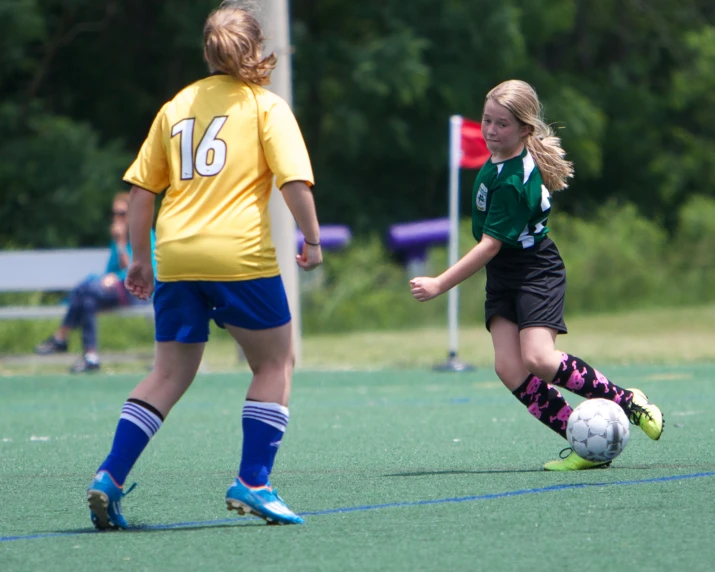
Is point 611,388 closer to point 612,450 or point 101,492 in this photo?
point 612,450

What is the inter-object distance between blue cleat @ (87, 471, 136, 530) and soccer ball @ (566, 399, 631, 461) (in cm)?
213

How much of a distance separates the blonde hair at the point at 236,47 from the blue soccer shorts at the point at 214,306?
705mm

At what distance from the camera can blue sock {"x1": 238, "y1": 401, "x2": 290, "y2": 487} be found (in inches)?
177

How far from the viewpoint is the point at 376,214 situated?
29.6m

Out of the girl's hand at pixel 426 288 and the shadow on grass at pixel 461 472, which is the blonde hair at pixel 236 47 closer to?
the girl's hand at pixel 426 288

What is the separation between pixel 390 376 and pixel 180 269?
7332mm

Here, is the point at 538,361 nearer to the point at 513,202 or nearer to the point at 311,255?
the point at 513,202

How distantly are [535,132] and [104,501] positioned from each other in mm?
2542

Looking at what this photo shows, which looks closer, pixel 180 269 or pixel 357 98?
pixel 180 269

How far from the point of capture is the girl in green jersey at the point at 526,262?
221 inches

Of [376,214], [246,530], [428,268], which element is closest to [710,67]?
[376,214]

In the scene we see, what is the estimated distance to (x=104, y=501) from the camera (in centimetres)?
440

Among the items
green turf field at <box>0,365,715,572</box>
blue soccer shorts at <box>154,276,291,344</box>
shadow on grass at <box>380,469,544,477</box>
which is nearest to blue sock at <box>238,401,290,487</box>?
green turf field at <box>0,365,715,572</box>

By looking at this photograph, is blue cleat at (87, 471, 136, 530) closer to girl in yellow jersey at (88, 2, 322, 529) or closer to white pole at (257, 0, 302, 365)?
girl in yellow jersey at (88, 2, 322, 529)
